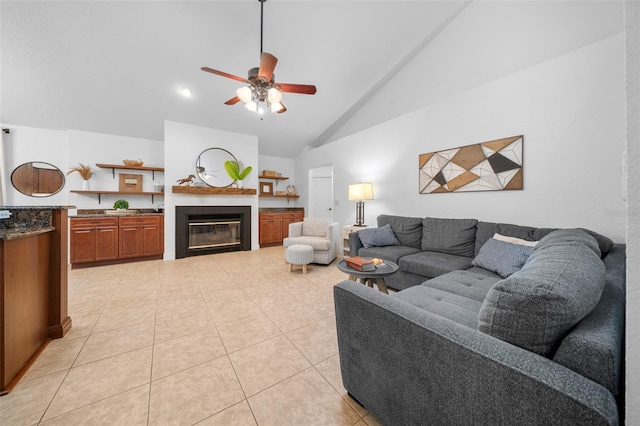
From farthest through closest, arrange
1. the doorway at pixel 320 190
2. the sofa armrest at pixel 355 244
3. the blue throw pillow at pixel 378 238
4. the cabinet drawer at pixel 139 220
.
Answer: the doorway at pixel 320 190, the cabinet drawer at pixel 139 220, the sofa armrest at pixel 355 244, the blue throw pillow at pixel 378 238

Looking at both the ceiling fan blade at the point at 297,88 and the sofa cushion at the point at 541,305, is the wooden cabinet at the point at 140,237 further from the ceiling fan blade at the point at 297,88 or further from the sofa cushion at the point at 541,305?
the sofa cushion at the point at 541,305

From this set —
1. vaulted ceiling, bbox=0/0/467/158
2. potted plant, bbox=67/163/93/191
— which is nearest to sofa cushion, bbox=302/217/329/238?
vaulted ceiling, bbox=0/0/467/158

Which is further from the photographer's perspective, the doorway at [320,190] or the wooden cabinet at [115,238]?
the doorway at [320,190]

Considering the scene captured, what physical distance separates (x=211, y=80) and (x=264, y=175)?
2614 mm

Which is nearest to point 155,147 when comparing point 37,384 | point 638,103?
point 37,384

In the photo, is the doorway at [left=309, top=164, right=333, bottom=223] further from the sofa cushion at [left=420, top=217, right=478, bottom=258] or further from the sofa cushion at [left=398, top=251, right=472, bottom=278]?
the sofa cushion at [left=398, top=251, right=472, bottom=278]

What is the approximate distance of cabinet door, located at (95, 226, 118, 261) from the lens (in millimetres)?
3721

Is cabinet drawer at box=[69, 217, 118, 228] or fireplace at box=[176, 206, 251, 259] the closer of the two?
cabinet drawer at box=[69, 217, 118, 228]

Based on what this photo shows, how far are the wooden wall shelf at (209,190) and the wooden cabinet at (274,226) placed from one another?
73 cm

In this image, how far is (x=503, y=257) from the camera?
2.02m

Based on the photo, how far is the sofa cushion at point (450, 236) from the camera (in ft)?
8.68

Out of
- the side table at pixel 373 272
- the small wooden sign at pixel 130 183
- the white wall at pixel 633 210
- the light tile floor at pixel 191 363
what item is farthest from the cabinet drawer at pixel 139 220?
the white wall at pixel 633 210

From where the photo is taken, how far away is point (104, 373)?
142 cm

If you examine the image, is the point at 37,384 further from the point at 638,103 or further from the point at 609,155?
the point at 609,155
